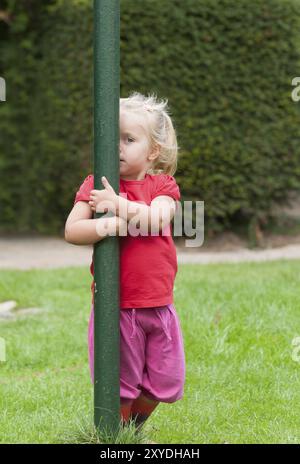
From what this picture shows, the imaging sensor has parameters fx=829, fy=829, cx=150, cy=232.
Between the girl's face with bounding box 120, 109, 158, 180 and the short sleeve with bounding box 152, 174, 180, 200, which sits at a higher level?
the girl's face with bounding box 120, 109, 158, 180

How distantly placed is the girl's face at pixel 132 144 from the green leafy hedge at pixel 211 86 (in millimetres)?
4611

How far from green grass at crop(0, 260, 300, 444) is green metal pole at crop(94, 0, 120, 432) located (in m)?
0.20

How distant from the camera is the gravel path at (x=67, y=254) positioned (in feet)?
23.0

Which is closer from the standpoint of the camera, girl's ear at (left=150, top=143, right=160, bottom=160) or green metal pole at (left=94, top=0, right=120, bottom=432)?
green metal pole at (left=94, top=0, right=120, bottom=432)

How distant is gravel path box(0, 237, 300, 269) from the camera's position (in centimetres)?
Result: 702

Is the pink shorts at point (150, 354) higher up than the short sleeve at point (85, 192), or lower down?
lower down

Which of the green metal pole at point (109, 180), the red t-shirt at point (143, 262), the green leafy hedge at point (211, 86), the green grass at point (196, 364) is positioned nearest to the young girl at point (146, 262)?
the red t-shirt at point (143, 262)

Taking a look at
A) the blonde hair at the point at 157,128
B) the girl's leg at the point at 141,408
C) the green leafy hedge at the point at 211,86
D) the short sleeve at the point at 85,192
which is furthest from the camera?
the green leafy hedge at the point at 211,86

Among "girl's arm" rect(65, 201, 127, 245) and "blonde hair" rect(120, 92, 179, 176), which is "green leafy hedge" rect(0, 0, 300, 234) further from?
"girl's arm" rect(65, 201, 127, 245)

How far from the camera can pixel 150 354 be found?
277 centimetres

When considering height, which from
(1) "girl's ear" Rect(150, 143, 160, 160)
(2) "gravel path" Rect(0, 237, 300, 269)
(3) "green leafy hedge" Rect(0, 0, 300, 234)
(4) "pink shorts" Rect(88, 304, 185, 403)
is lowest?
(4) "pink shorts" Rect(88, 304, 185, 403)

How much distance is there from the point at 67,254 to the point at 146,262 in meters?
4.86

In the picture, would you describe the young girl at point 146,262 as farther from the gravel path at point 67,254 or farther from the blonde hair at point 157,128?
the gravel path at point 67,254

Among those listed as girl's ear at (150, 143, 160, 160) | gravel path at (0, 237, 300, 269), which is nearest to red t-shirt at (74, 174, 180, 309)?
girl's ear at (150, 143, 160, 160)
